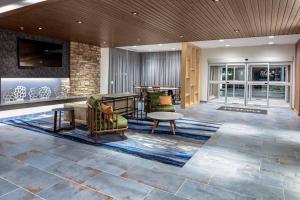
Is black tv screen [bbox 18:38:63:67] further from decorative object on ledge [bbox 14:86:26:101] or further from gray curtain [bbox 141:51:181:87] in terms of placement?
gray curtain [bbox 141:51:181:87]

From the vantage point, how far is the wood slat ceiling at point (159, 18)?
430cm

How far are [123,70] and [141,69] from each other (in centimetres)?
176

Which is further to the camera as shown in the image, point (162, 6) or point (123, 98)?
point (123, 98)

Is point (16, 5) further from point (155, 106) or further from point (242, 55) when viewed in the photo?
point (242, 55)

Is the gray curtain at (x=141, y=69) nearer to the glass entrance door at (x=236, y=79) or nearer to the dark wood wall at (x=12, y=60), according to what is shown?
the glass entrance door at (x=236, y=79)

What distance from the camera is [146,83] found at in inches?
547

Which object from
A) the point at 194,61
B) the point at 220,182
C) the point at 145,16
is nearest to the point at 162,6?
the point at 145,16

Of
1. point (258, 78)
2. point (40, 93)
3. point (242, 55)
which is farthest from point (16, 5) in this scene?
point (258, 78)

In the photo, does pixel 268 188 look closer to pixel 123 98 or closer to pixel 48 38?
pixel 123 98

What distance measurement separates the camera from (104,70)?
36.0 feet

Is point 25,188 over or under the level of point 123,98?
under

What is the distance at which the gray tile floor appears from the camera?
105 inches

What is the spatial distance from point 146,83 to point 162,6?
374 inches

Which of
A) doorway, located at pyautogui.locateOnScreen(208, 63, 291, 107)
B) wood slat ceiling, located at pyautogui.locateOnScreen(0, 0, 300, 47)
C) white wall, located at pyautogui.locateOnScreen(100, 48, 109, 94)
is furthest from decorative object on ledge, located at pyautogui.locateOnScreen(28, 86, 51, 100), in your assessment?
doorway, located at pyautogui.locateOnScreen(208, 63, 291, 107)
